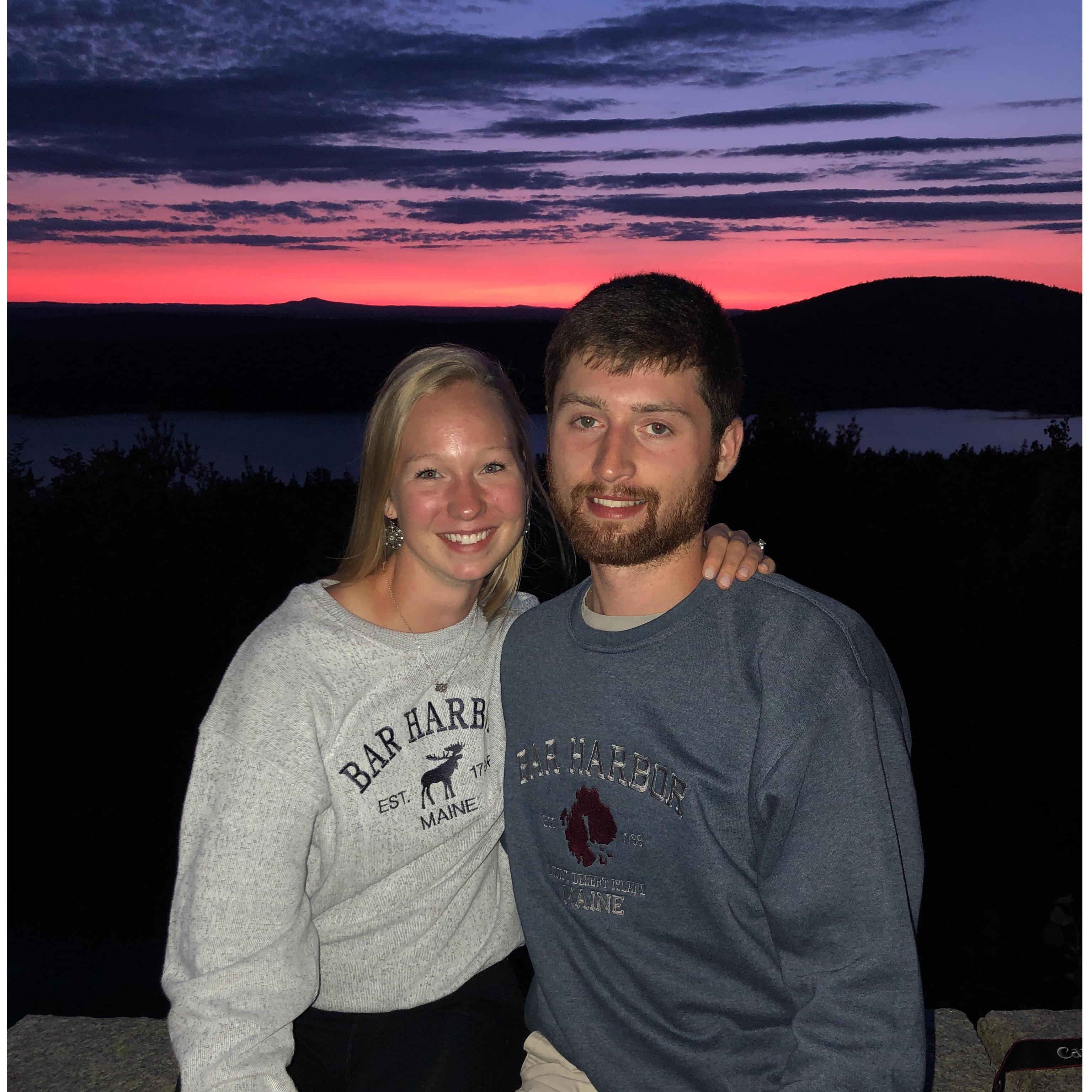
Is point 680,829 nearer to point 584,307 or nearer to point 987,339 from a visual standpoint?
point 584,307

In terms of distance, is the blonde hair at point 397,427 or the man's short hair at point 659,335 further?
the blonde hair at point 397,427

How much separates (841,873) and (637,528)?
0.89m

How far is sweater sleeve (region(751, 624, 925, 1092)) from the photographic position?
6.48 ft

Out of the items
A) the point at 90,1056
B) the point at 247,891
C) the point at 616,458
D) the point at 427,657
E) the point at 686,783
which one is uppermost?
the point at 616,458

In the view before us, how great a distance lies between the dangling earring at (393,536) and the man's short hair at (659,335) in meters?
0.68

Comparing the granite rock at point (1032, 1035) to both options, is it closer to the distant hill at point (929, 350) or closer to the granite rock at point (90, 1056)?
the granite rock at point (90, 1056)

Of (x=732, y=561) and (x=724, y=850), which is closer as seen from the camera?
(x=724, y=850)

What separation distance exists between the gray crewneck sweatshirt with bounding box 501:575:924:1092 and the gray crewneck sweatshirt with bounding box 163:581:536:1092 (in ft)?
0.67

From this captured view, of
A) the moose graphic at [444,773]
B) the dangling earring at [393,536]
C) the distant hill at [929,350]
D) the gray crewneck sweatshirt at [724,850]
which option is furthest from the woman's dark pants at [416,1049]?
the distant hill at [929,350]

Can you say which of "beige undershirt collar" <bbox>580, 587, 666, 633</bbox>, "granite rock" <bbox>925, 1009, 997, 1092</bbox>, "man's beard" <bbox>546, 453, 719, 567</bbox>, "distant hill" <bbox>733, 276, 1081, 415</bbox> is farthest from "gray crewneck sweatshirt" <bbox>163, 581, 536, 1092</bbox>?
"distant hill" <bbox>733, 276, 1081, 415</bbox>

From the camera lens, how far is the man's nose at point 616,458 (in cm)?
245

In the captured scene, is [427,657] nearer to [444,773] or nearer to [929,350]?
[444,773]

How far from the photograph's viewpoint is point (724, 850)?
224 centimetres

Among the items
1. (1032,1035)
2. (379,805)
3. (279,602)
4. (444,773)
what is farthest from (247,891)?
(279,602)
